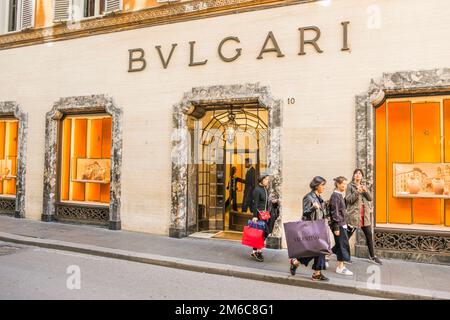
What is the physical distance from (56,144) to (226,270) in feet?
24.8

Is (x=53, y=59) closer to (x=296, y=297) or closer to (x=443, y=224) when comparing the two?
(x=296, y=297)

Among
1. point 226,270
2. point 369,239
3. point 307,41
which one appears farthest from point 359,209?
point 307,41

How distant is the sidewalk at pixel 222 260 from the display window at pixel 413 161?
4.06ft

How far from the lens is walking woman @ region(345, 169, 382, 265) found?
7418mm

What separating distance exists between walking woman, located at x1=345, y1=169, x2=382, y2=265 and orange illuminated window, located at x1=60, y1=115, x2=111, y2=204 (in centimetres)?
699

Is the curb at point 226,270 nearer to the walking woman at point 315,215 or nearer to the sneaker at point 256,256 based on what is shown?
the walking woman at point 315,215

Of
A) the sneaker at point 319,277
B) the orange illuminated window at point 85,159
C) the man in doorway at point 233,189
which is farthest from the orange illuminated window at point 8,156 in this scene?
the sneaker at point 319,277

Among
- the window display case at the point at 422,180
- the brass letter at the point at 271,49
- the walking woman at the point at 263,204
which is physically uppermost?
the brass letter at the point at 271,49

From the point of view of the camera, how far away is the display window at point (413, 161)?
316 inches

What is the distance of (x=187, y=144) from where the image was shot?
10000mm

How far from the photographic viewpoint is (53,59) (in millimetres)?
11711

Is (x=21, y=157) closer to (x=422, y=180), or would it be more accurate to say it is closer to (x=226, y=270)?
(x=226, y=270)
